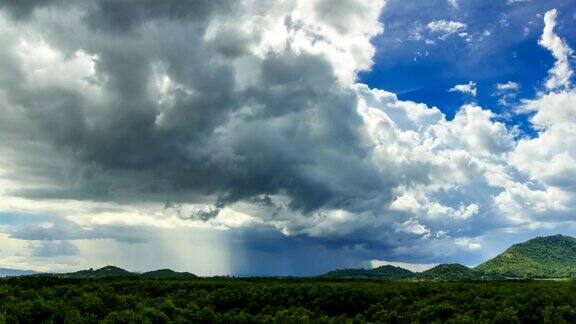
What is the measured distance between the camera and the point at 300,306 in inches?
6211

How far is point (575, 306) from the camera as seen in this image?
4688 inches

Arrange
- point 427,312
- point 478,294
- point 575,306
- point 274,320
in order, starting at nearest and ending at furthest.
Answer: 1. point 274,320
2. point 575,306
3. point 427,312
4. point 478,294

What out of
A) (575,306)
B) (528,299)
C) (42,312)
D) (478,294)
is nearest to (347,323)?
(42,312)

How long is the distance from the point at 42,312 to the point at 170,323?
15.2 meters

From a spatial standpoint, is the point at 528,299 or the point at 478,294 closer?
the point at 528,299

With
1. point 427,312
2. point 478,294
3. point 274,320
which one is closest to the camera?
point 274,320

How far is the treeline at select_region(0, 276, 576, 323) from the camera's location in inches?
2569

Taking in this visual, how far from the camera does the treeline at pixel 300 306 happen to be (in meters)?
65.2

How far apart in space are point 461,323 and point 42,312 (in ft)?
236

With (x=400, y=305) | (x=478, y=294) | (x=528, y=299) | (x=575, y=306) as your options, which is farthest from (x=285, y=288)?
(x=575, y=306)

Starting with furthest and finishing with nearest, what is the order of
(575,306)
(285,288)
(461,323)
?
(285,288)
(575,306)
(461,323)

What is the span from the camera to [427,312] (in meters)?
130

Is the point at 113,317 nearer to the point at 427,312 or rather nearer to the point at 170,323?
the point at 170,323

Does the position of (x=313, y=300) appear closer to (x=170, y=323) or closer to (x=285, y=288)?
(x=285, y=288)
